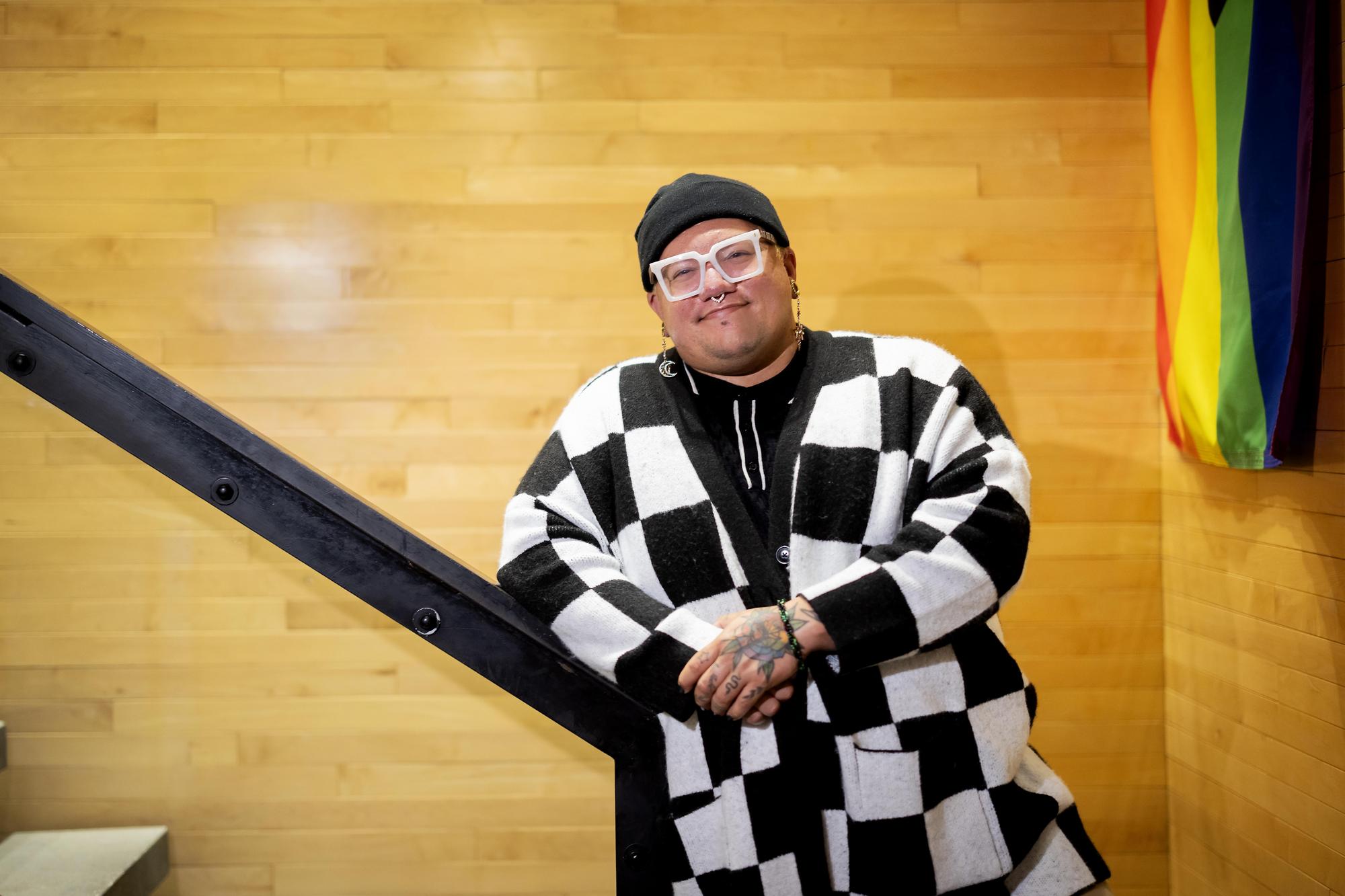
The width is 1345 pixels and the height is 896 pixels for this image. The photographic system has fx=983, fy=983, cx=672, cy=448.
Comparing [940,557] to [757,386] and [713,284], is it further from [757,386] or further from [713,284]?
[713,284]

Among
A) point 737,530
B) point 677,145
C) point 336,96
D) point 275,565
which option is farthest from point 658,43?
point 275,565

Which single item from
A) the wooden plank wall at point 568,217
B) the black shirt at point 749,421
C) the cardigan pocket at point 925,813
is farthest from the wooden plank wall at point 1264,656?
the black shirt at point 749,421

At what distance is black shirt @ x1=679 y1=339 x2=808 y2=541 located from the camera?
152 centimetres

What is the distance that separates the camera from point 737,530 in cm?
144

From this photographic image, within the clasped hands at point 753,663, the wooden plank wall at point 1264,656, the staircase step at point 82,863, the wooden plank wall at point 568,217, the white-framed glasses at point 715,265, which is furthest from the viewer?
the wooden plank wall at point 568,217

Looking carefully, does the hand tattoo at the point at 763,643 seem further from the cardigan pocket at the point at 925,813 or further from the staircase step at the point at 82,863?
the staircase step at the point at 82,863

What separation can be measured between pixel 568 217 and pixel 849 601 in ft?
4.69

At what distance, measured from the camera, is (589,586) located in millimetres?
1351

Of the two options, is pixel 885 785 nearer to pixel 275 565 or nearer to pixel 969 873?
pixel 969 873

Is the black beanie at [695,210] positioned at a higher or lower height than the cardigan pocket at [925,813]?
higher

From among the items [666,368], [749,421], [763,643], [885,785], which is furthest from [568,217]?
[885,785]

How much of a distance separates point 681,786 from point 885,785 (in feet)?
0.92

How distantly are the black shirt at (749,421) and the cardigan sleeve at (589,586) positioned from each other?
0.18 metres

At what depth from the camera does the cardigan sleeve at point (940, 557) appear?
129 centimetres
